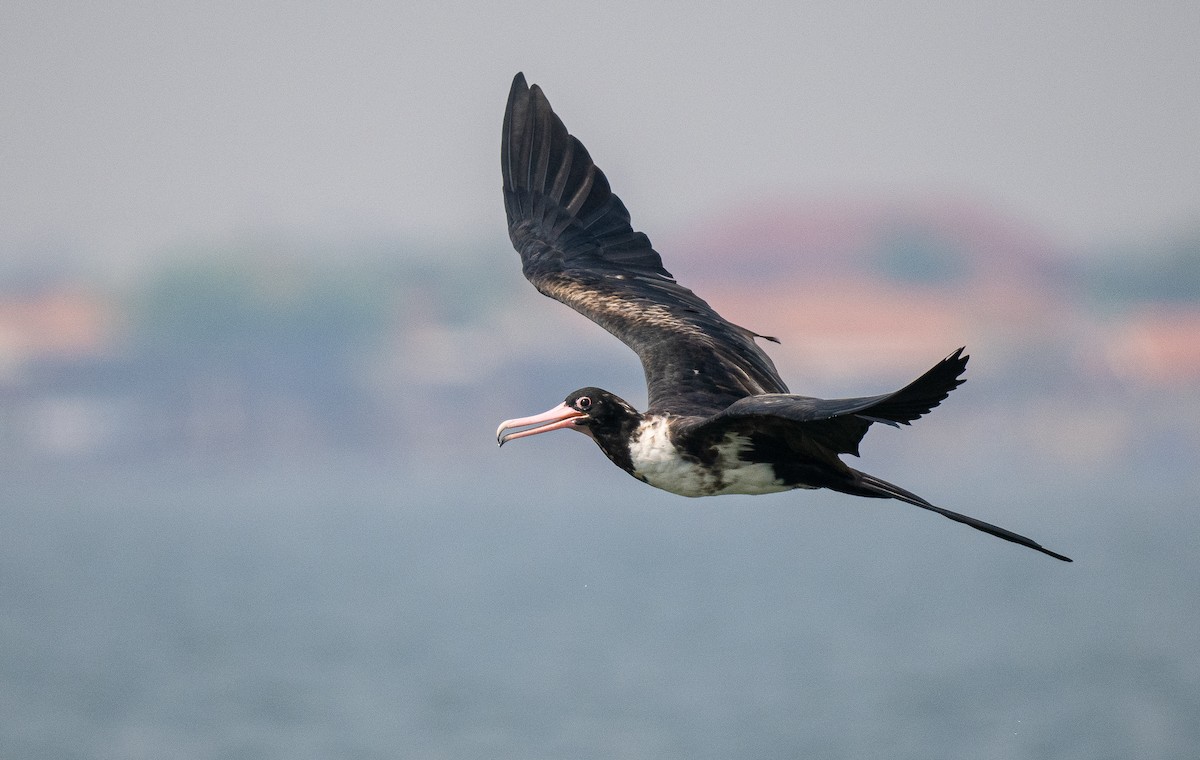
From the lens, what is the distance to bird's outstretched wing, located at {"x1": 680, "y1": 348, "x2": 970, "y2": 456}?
379 inches

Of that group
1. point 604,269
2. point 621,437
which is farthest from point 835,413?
point 604,269

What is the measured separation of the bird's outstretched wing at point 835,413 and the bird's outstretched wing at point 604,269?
Answer: 1480 millimetres

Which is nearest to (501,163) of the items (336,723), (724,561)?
(336,723)

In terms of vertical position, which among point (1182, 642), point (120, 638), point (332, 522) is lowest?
point (1182, 642)

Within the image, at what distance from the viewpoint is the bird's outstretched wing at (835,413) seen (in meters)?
9.63

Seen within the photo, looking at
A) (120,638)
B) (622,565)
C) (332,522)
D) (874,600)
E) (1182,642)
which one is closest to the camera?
(1182,642)

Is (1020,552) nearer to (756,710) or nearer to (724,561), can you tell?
(724,561)

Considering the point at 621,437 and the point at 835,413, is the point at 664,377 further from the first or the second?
the point at 835,413

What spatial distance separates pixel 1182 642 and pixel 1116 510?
100236mm

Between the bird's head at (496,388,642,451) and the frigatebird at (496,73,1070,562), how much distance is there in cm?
1

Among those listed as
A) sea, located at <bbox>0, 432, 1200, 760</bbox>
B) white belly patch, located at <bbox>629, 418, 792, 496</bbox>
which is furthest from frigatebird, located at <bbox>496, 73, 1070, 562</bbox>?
sea, located at <bbox>0, 432, 1200, 760</bbox>

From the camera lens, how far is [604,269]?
1449 cm

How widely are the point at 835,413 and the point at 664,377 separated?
10.3ft

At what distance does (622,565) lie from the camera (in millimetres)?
110875
